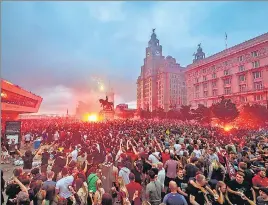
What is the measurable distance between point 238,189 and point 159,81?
121 m

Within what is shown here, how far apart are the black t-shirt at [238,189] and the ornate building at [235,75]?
50.8m

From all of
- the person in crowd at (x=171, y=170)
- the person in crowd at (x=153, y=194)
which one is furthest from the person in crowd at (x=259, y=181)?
the person in crowd at (x=171, y=170)

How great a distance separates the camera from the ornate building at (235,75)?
5559 centimetres

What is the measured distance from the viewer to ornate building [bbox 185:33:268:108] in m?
55.6

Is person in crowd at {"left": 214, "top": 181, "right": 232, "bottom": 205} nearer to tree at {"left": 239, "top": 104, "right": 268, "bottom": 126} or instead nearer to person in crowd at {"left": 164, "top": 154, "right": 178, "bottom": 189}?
person in crowd at {"left": 164, "top": 154, "right": 178, "bottom": 189}

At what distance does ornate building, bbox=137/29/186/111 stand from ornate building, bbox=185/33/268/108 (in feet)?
103

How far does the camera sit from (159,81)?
410ft

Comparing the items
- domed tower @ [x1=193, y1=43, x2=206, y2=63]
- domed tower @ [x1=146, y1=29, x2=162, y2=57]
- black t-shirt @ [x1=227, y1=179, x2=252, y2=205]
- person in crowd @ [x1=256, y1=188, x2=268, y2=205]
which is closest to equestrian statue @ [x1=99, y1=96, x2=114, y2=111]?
black t-shirt @ [x1=227, y1=179, x2=252, y2=205]

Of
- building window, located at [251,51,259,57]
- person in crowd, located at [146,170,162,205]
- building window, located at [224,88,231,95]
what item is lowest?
person in crowd, located at [146,170,162,205]

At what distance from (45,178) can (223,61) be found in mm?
71781

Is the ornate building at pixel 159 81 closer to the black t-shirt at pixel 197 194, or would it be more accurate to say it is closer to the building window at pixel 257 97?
the building window at pixel 257 97

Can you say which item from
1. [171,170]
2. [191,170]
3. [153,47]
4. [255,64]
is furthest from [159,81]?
[191,170]

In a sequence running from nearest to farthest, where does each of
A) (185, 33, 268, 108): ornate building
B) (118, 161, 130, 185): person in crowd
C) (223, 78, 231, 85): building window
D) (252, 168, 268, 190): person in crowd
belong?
(252, 168, 268, 190): person in crowd < (118, 161, 130, 185): person in crowd < (185, 33, 268, 108): ornate building < (223, 78, 231, 85): building window

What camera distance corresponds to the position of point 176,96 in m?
122
